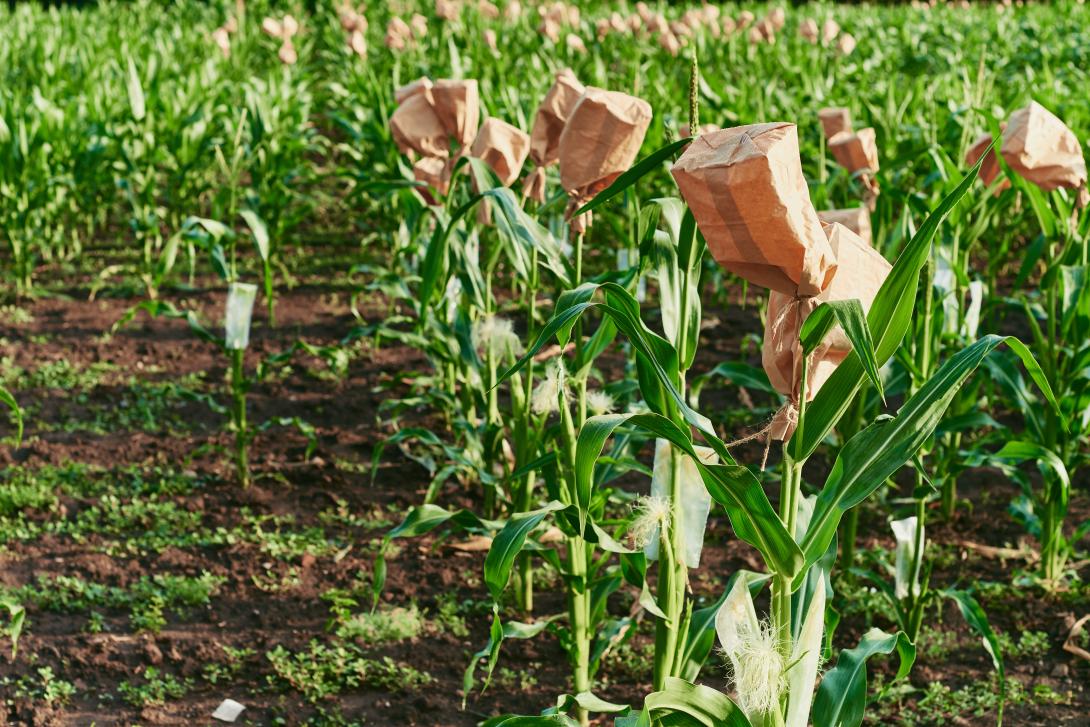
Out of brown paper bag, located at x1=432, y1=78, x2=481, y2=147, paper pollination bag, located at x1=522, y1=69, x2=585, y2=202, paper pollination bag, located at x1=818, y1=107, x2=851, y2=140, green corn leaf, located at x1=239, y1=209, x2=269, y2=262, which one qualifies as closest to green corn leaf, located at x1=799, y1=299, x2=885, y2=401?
paper pollination bag, located at x1=522, y1=69, x2=585, y2=202

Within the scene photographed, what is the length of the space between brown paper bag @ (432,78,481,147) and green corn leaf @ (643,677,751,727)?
6.03 feet

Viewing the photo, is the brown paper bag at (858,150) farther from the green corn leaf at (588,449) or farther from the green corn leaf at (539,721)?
the green corn leaf at (539,721)

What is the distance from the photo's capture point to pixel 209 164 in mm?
6422

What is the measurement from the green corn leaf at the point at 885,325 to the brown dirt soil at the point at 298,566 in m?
1.49

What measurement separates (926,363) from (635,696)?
1088 millimetres

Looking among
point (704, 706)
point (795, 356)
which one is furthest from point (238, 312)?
point (795, 356)

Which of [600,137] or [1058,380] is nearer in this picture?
[600,137]

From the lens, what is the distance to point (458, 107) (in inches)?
128

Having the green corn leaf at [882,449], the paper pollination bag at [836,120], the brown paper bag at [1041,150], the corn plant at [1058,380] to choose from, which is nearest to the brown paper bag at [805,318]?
the green corn leaf at [882,449]

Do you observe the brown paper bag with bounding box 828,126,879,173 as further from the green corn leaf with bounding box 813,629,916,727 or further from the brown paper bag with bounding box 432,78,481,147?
the green corn leaf with bounding box 813,629,916,727

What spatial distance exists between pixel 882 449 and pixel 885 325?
0.20 m

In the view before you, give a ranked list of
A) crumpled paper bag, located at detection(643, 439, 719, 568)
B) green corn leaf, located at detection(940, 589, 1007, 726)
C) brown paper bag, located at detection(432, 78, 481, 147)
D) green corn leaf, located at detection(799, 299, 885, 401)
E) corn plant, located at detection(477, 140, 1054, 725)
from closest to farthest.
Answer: green corn leaf, located at detection(799, 299, 885, 401)
corn plant, located at detection(477, 140, 1054, 725)
crumpled paper bag, located at detection(643, 439, 719, 568)
green corn leaf, located at detection(940, 589, 1007, 726)
brown paper bag, located at detection(432, 78, 481, 147)

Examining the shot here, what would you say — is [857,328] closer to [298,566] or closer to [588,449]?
[588,449]

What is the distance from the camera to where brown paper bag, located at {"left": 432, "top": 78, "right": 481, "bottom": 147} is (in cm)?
324
